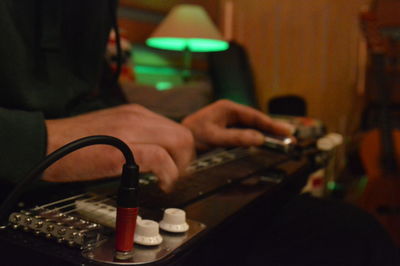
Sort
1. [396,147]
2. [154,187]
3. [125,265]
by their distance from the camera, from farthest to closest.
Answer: [396,147] < [154,187] < [125,265]

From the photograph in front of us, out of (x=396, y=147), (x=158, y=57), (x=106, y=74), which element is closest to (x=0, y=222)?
(x=106, y=74)

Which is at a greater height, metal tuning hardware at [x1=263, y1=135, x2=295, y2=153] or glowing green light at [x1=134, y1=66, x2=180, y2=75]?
metal tuning hardware at [x1=263, y1=135, x2=295, y2=153]

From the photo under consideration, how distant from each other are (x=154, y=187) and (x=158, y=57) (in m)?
2.42

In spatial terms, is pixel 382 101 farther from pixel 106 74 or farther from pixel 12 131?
pixel 12 131

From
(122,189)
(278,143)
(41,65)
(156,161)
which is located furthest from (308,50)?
(122,189)

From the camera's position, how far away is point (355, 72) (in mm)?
2740

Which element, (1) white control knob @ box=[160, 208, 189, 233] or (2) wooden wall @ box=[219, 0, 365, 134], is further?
(2) wooden wall @ box=[219, 0, 365, 134]

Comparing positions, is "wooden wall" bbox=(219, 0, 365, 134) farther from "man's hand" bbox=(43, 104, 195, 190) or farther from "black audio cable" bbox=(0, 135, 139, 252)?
"black audio cable" bbox=(0, 135, 139, 252)

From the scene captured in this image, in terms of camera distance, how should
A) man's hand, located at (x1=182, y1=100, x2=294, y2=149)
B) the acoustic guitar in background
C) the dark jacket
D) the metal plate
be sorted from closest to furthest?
the metal plate
the dark jacket
man's hand, located at (x1=182, y1=100, x2=294, y2=149)
the acoustic guitar in background

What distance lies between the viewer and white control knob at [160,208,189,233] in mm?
317

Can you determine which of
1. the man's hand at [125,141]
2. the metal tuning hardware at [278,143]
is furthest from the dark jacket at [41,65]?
the metal tuning hardware at [278,143]

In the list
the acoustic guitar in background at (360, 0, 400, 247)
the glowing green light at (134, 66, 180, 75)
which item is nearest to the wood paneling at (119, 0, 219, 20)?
the glowing green light at (134, 66, 180, 75)

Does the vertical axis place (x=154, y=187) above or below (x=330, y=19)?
below

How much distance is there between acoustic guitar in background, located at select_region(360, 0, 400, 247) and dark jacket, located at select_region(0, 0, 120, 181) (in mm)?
1541
